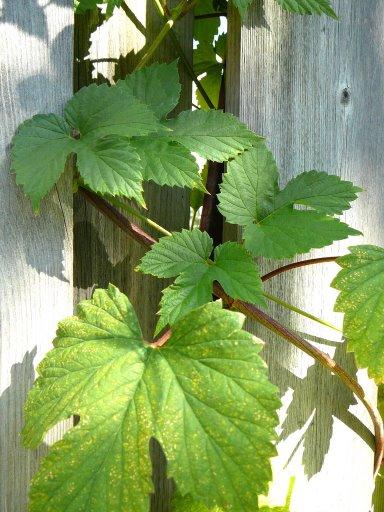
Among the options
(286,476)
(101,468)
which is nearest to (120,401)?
(101,468)

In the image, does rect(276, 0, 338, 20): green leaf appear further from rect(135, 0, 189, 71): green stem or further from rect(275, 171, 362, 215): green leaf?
rect(275, 171, 362, 215): green leaf

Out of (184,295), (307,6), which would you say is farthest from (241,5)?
(184,295)

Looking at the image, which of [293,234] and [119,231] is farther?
[119,231]

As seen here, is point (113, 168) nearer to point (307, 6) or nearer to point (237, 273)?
point (237, 273)

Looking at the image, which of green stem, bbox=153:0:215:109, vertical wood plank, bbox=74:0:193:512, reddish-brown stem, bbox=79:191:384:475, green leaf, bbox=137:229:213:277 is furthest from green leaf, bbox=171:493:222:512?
green stem, bbox=153:0:215:109

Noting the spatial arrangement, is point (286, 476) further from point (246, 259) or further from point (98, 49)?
point (98, 49)

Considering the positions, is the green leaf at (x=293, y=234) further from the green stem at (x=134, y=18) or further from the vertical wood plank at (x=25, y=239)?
the green stem at (x=134, y=18)
